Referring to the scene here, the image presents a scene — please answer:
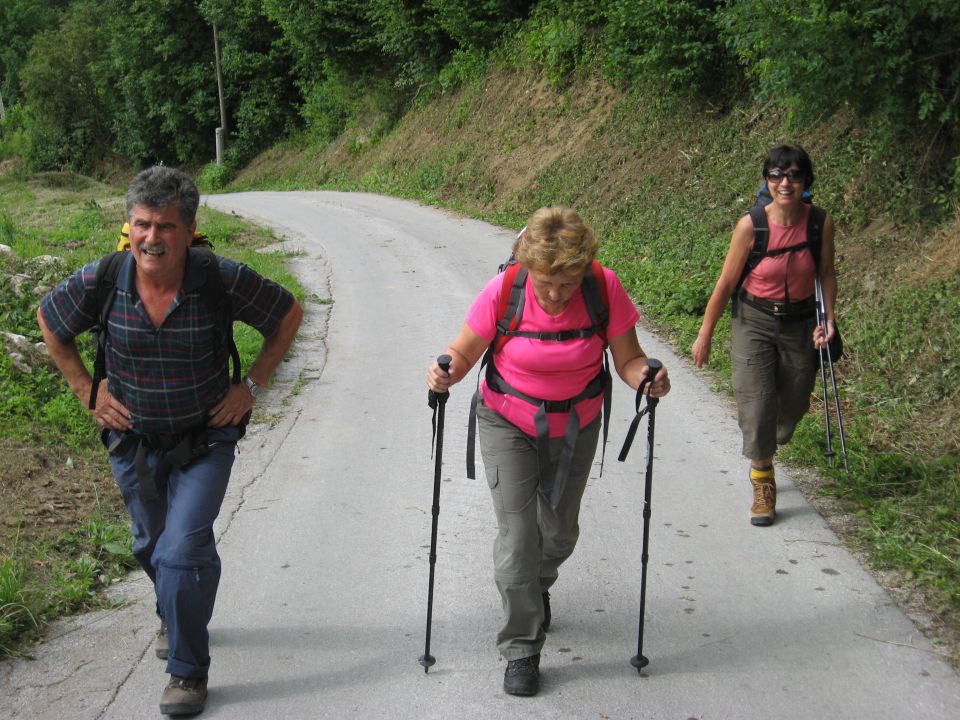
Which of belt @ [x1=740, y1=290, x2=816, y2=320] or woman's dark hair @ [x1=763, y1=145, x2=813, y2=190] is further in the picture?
belt @ [x1=740, y1=290, x2=816, y2=320]

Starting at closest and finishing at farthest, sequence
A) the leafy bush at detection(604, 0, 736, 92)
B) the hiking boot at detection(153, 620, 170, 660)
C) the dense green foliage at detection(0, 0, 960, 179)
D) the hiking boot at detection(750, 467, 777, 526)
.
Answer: the hiking boot at detection(153, 620, 170, 660) → the hiking boot at detection(750, 467, 777, 526) → the dense green foliage at detection(0, 0, 960, 179) → the leafy bush at detection(604, 0, 736, 92)

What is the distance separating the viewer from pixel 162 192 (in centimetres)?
366

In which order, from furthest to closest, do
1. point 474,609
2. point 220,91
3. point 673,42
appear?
1. point 220,91
2. point 673,42
3. point 474,609

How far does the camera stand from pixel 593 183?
17.7 meters

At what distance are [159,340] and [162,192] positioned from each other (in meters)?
0.55

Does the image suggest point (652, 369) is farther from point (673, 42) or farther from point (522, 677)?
point (673, 42)

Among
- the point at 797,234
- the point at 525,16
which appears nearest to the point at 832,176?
the point at 797,234

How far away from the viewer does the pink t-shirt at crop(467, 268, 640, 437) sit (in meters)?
3.80

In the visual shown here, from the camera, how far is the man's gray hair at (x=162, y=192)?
364 cm

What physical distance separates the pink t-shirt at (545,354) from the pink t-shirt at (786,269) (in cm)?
179

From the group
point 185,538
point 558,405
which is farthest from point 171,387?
point 558,405

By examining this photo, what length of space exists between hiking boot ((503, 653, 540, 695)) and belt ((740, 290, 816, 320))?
2.50m

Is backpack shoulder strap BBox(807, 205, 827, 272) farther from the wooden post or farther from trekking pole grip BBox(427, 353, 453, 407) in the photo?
the wooden post

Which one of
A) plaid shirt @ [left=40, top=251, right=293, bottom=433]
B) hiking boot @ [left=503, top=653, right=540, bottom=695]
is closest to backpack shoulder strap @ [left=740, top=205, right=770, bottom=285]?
hiking boot @ [left=503, top=653, right=540, bottom=695]
